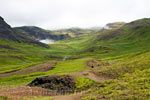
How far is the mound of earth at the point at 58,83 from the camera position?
143ft

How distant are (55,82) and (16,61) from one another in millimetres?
106888

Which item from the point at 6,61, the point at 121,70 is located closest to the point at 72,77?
the point at 121,70

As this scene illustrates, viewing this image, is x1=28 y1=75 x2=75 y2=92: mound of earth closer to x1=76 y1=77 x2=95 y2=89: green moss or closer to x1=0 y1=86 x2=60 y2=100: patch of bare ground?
x1=76 y1=77 x2=95 y2=89: green moss

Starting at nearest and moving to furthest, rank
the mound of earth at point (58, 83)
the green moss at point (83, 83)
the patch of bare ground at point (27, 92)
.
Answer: the patch of bare ground at point (27, 92) → the green moss at point (83, 83) → the mound of earth at point (58, 83)

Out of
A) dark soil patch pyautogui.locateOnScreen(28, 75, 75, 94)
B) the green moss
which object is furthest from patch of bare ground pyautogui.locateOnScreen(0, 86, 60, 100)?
the green moss

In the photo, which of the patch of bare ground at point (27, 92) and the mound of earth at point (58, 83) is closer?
the patch of bare ground at point (27, 92)

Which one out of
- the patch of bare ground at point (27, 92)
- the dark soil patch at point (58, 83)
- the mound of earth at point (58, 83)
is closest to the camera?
the patch of bare ground at point (27, 92)

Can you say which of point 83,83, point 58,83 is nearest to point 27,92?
point 58,83

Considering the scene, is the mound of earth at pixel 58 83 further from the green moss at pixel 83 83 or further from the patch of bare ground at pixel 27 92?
the patch of bare ground at pixel 27 92

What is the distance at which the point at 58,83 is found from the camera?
152ft

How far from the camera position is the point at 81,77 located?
5025 centimetres

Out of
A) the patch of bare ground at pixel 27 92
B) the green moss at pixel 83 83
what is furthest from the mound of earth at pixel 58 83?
the patch of bare ground at pixel 27 92

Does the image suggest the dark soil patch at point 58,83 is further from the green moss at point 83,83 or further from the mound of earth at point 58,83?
the green moss at point 83,83

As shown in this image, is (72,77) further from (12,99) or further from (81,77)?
(12,99)
